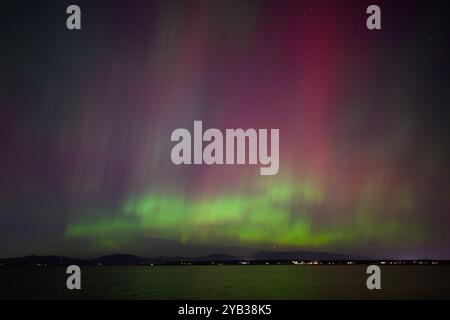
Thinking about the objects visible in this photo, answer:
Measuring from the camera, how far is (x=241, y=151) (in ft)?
41.8
